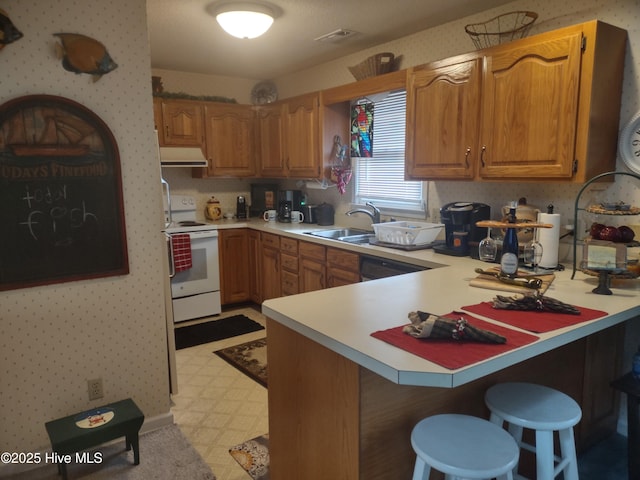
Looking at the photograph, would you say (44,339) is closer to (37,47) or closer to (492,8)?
(37,47)

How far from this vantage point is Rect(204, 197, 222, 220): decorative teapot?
4.96 metres

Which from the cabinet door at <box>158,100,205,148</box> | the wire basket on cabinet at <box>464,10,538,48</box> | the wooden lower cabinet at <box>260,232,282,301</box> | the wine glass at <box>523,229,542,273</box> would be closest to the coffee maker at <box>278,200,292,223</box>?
the wooden lower cabinet at <box>260,232,282,301</box>

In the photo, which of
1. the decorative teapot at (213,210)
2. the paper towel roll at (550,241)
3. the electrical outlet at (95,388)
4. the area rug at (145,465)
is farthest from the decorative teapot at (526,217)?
the decorative teapot at (213,210)

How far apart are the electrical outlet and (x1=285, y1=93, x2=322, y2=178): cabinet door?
8.36 feet

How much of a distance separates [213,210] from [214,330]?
1.45 metres

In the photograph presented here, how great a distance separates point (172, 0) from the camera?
279 cm

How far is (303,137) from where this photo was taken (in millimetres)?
4289

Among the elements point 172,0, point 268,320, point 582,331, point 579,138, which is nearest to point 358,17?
point 172,0

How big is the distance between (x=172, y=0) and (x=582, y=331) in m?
2.88

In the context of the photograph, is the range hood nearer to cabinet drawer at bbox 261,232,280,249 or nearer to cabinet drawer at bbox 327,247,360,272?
cabinet drawer at bbox 261,232,280,249

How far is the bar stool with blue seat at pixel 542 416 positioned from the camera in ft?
4.77

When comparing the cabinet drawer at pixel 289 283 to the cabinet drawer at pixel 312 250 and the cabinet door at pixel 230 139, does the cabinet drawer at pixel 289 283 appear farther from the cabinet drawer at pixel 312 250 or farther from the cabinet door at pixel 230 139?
the cabinet door at pixel 230 139

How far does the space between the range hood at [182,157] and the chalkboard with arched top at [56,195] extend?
6.92 feet

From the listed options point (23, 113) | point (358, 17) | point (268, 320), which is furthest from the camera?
point (358, 17)
